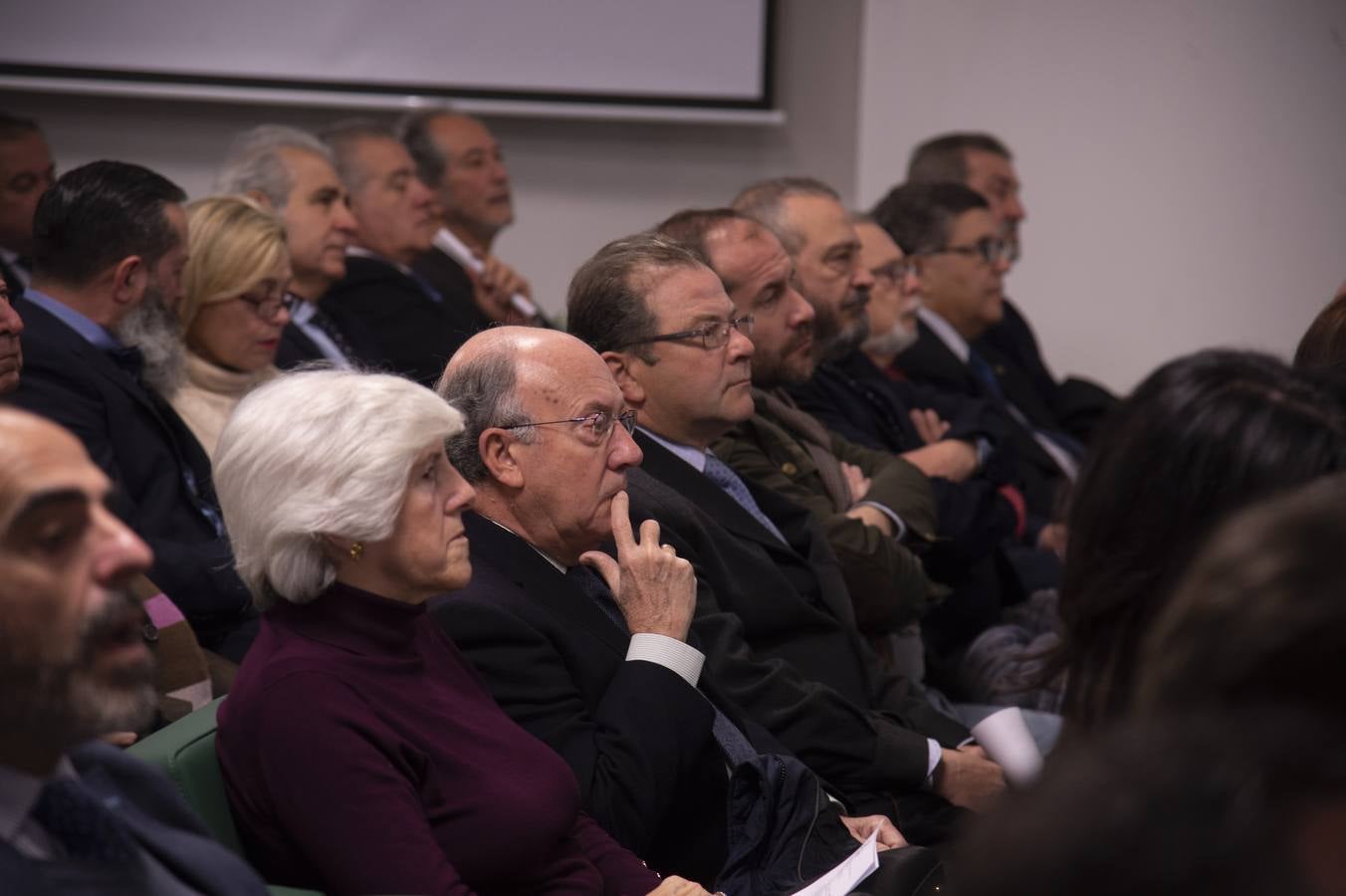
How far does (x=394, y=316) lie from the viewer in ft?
14.9

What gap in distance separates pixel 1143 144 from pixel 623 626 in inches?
189

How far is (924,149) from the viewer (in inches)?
236

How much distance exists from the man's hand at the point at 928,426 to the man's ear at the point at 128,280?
1.98 m

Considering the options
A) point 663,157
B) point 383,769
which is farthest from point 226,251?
point 663,157

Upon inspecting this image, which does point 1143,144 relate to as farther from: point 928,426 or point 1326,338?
point 1326,338

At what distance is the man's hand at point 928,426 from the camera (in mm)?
4141

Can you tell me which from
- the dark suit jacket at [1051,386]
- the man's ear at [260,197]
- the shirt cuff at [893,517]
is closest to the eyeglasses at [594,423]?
the shirt cuff at [893,517]

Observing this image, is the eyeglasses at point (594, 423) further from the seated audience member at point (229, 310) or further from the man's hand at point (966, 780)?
the seated audience member at point (229, 310)

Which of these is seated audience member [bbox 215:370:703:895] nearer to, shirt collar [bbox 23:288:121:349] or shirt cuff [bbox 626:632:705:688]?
shirt cuff [bbox 626:632:705:688]

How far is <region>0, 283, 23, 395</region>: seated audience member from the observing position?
2.57 m

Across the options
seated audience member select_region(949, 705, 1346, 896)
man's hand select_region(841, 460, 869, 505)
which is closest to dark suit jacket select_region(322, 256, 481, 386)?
man's hand select_region(841, 460, 869, 505)

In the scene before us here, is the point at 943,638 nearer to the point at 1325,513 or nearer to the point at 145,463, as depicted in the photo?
the point at 145,463

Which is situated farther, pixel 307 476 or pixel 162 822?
pixel 307 476

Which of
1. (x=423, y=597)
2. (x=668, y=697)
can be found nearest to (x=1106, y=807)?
(x=423, y=597)
